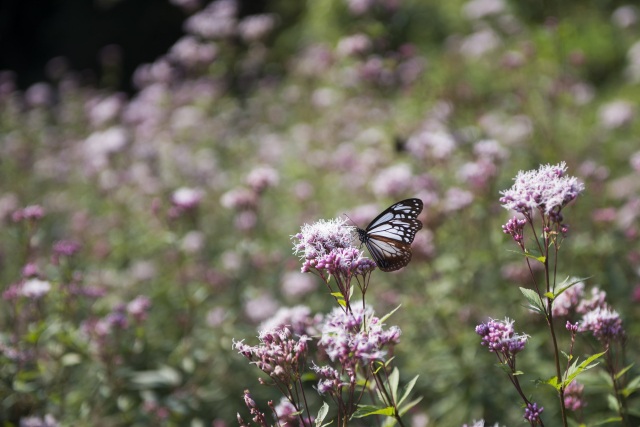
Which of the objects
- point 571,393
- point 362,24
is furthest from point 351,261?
point 362,24

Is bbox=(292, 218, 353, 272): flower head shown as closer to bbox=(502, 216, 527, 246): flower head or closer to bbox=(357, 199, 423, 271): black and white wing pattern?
bbox=(357, 199, 423, 271): black and white wing pattern

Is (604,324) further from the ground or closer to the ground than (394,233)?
closer to the ground

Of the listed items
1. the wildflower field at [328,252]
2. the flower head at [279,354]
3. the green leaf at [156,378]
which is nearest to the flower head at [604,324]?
the wildflower field at [328,252]

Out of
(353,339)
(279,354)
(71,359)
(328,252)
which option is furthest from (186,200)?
(353,339)

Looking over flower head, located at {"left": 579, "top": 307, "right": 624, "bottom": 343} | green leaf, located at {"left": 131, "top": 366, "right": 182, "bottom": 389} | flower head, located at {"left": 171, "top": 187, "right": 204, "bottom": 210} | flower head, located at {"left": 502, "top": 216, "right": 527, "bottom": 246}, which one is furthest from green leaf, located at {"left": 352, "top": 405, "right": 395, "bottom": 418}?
flower head, located at {"left": 171, "top": 187, "right": 204, "bottom": 210}

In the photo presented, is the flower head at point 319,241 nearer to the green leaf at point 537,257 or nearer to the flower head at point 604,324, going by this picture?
the green leaf at point 537,257

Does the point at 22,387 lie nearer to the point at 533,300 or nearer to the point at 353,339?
the point at 353,339

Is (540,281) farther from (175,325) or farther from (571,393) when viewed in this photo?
(175,325)
